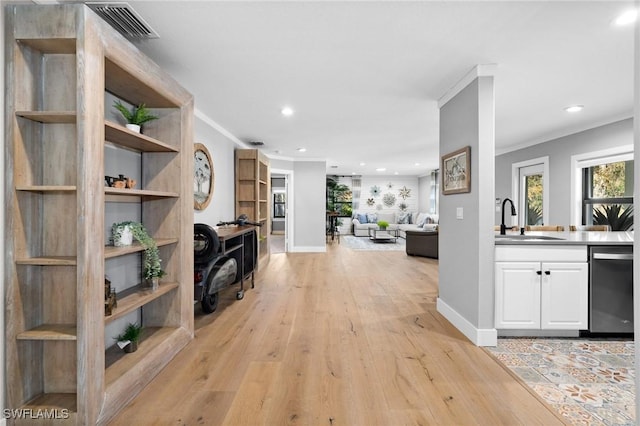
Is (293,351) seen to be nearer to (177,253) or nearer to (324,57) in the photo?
(177,253)

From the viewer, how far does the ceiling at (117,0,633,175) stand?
191 centimetres

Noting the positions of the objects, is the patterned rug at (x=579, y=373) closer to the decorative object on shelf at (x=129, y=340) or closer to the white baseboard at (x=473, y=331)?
the white baseboard at (x=473, y=331)

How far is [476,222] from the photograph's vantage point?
2689 millimetres

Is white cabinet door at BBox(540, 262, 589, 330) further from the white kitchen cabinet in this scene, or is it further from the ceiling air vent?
the ceiling air vent

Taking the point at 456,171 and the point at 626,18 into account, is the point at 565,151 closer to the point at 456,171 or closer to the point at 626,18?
the point at 456,171

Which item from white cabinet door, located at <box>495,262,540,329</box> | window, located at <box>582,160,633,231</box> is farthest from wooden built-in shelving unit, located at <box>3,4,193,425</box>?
window, located at <box>582,160,633,231</box>

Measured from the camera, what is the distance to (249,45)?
2293 millimetres

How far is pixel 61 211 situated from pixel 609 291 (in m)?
4.21

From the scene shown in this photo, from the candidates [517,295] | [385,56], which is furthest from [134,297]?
[517,295]

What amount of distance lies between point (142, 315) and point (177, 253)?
60cm

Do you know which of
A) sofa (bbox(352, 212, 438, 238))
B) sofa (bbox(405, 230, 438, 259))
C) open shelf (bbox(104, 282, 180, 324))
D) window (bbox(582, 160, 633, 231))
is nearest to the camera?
open shelf (bbox(104, 282, 180, 324))

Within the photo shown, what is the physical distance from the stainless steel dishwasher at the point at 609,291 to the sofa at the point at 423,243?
4034mm

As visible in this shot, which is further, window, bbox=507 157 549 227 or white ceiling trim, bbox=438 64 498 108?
window, bbox=507 157 549 227

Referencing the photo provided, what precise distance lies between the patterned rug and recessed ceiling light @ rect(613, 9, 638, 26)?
7.69ft
